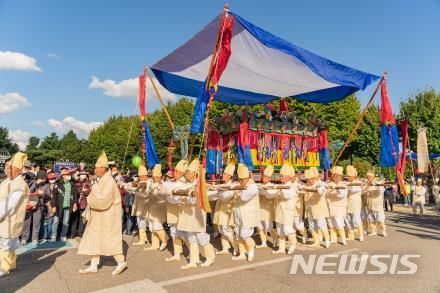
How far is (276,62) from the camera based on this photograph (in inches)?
363

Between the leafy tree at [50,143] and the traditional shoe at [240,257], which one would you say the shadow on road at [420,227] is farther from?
the leafy tree at [50,143]

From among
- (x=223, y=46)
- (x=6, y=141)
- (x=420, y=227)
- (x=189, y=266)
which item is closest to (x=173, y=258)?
(x=189, y=266)

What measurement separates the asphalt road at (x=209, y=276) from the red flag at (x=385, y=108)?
4019 millimetres

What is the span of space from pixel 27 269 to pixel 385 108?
965cm

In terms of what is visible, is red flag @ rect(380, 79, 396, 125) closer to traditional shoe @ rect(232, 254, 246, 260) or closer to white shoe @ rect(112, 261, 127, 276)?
traditional shoe @ rect(232, 254, 246, 260)

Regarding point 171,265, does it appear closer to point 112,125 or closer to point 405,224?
point 405,224

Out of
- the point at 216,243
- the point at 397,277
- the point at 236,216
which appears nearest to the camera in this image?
the point at 397,277

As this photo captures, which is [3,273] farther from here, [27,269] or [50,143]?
[50,143]

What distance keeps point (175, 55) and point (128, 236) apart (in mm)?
4938

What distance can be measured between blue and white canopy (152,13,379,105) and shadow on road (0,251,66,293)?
564 centimetres

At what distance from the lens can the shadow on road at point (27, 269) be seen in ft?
15.8

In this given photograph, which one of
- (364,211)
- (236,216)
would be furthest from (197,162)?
(364,211)

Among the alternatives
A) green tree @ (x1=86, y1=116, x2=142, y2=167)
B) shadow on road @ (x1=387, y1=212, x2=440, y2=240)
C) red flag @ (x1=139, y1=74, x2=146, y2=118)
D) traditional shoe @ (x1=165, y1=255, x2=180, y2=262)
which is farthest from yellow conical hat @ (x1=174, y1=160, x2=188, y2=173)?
green tree @ (x1=86, y1=116, x2=142, y2=167)

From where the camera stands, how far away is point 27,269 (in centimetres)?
559
